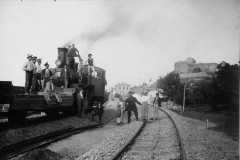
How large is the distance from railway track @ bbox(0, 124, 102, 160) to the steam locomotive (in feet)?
4.33

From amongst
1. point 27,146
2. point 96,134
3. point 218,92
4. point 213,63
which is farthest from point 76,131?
point 213,63

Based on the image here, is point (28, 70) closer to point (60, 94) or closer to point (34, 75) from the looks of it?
point (34, 75)

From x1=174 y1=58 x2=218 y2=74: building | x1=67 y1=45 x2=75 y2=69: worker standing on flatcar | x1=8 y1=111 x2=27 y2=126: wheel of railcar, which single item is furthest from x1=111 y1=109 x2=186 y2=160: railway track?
x1=174 y1=58 x2=218 y2=74: building

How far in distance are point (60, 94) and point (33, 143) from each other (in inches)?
215

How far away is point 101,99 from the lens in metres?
20.2

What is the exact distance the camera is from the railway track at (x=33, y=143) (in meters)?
6.53

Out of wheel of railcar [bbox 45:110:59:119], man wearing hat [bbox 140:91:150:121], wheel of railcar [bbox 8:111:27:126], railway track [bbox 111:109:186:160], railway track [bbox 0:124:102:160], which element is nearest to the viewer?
railway track [bbox 0:124:102:160]

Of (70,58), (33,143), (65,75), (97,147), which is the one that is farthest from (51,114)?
(97,147)

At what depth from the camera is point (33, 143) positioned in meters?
7.88

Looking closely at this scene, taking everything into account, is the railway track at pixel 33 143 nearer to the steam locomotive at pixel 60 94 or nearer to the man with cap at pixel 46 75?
the steam locomotive at pixel 60 94

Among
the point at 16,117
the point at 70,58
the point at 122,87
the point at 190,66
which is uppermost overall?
the point at 190,66

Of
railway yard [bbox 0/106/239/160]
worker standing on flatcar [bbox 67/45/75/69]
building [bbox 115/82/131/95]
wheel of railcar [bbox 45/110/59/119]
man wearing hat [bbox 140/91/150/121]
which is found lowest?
railway yard [bbox 0/106/239/160]

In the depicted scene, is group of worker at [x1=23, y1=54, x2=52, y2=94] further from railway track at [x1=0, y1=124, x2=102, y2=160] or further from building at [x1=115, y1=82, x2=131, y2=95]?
building at [x1=115, y1=82, x2=131, y2=95]

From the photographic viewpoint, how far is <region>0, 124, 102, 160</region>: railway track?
21.4ft
